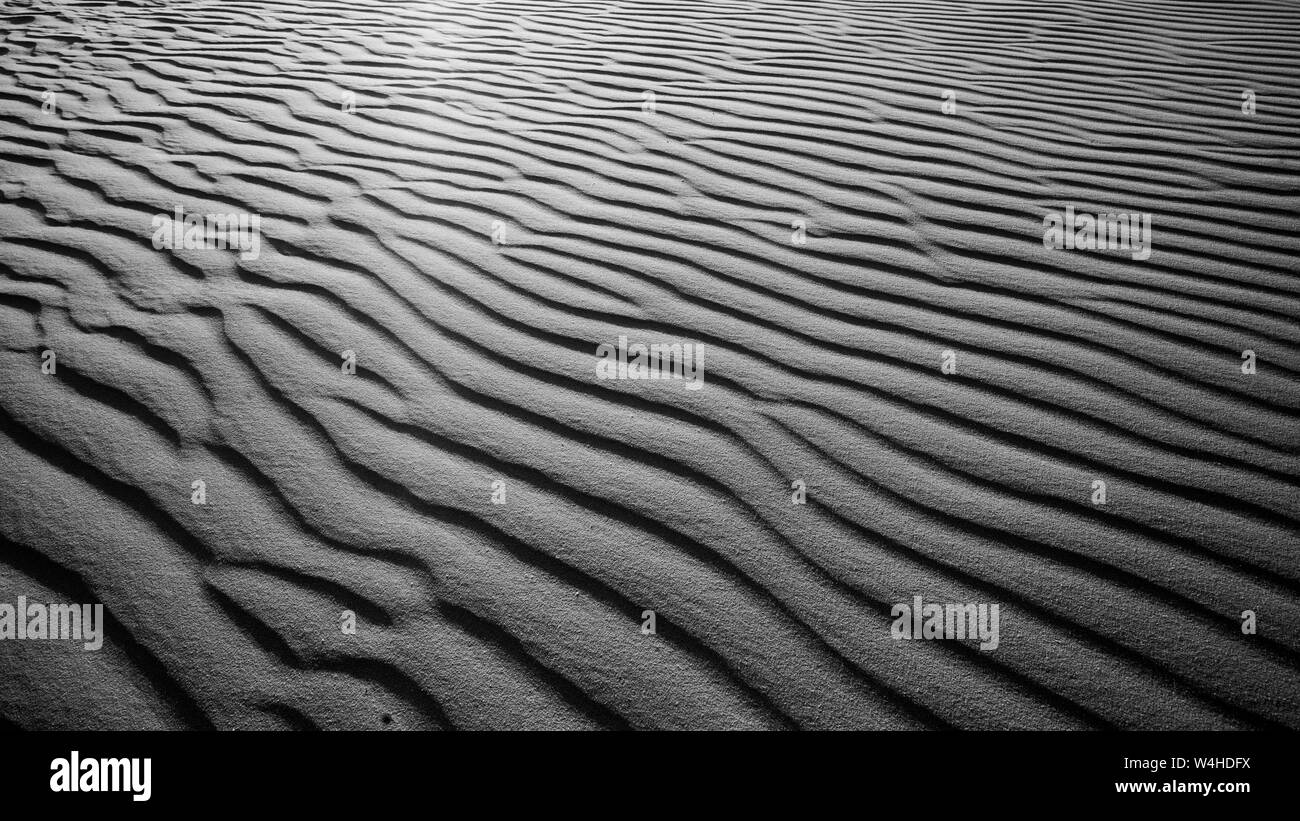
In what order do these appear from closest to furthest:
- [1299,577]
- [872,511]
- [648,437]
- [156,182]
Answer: [1299,577] < [872,511] < [648,437] < [156,182]

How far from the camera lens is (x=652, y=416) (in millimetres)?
2014

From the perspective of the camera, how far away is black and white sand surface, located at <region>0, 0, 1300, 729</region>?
1463mm

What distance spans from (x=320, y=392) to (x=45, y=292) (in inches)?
45.3

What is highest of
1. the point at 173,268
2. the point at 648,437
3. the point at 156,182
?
the point at 156,182

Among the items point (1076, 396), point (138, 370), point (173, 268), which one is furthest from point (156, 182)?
point (1076, 396)

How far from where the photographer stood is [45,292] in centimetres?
248

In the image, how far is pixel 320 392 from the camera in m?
2.08

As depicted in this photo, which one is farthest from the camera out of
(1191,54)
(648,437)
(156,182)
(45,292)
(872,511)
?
(1191,54)

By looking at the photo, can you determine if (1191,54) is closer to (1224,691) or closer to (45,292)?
(1224,691)

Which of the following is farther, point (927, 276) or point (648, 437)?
point (927, 276)

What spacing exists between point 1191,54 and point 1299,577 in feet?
13.8

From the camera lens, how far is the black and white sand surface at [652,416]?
1463 mm

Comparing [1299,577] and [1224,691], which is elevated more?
[1299,577]
